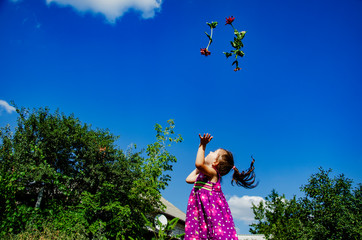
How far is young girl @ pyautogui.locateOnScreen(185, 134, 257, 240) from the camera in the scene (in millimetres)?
2439

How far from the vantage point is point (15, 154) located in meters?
12.0

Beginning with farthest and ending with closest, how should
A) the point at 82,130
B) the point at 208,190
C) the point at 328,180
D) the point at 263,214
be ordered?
the point at 263,214 < the point at 328,180 < the point at 82,130 < the point at 208,190

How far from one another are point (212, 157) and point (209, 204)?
0.65 meters

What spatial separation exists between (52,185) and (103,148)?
11.3ft

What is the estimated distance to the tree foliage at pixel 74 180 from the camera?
6.89m

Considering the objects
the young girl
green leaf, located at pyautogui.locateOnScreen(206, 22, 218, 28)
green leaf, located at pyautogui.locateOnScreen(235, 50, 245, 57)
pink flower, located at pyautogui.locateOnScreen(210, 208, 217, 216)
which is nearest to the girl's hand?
the young girl

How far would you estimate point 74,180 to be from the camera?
45.8 ft

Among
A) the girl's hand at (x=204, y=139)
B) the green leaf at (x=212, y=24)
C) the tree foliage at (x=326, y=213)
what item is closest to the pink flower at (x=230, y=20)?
the green leaf at (x=212, y=24)

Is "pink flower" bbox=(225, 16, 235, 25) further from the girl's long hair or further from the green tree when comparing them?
the green tree

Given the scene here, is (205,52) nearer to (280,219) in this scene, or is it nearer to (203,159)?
(203,159)

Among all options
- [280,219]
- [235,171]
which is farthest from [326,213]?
[235,171]

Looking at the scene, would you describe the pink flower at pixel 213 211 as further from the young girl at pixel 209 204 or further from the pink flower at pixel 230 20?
the pink flower at pixel 230 20

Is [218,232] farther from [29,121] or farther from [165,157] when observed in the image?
[29,121]

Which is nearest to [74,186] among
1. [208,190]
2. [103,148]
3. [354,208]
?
[103,148]
